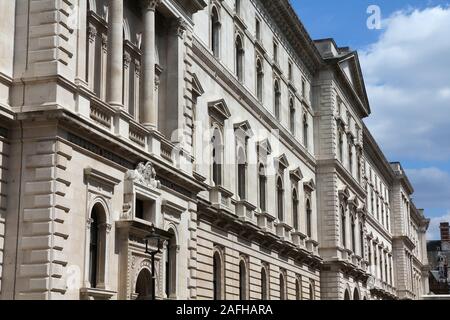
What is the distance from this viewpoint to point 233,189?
39000 millimetres

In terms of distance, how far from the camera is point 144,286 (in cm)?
2655

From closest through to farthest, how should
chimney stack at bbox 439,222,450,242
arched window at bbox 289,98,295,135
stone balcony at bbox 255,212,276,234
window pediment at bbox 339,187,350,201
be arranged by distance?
stone balcony at bbox 255,212,276,234 < arched window at bbox 289,98,295,135 < window pediment at bbox 339,187,350,201 < chimney stack at bbox 439,222,450,242

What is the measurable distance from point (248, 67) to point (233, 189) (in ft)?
24.7

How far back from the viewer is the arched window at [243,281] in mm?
39438

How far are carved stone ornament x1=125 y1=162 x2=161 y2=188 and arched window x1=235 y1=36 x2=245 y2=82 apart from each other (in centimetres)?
1628

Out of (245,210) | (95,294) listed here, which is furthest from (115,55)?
(245,210)

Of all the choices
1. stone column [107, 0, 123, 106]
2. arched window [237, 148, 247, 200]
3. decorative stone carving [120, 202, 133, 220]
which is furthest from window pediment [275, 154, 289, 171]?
decorative stone carving [120, 202, 133, 220]

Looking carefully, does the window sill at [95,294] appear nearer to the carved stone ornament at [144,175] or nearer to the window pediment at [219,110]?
the carved stone ornament at [144,175]

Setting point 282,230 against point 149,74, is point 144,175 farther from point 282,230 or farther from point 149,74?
point 282,230

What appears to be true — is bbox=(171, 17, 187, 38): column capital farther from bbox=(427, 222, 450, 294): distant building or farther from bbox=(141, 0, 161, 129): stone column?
bbox=(427, 222, 450, 294): distant building

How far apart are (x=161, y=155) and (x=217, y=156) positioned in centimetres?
981

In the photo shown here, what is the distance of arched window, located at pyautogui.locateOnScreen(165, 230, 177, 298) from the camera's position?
91.0 ft

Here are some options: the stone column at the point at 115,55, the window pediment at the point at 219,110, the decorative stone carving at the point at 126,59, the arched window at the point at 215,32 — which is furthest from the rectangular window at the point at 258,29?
the stone column at the point at 115,55

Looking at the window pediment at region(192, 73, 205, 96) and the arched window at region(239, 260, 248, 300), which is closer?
the window pediment at region(192, 73, 205, 96)
